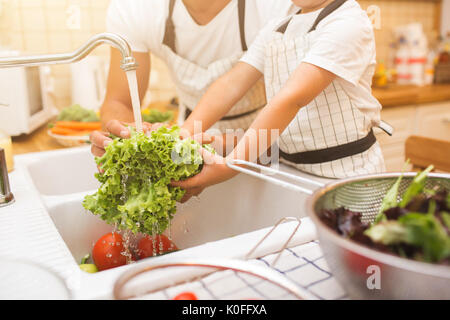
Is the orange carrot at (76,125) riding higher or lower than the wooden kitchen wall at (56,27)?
lower

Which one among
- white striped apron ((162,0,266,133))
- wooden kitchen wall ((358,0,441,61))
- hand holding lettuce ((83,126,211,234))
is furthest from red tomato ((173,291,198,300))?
wooden kitchen wall ((358,0,441,61))

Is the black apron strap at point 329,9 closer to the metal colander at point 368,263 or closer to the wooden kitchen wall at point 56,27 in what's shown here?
the metal colander at point 368,263

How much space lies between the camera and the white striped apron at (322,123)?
93 centimetres

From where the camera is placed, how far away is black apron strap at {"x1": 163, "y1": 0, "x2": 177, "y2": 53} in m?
1.20

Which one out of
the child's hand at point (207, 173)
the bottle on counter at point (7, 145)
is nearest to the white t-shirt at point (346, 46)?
the child's hand at point (207, 173)

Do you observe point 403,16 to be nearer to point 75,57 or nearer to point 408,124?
point 408,124

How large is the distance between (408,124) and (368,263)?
2.09 meters

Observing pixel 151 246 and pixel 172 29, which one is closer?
pixel 151 246

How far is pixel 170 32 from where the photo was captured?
122cm

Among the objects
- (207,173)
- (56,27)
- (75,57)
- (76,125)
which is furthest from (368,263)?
(56,27)

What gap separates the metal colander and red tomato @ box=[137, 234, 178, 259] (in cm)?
53

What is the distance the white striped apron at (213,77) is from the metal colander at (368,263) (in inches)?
29.5
